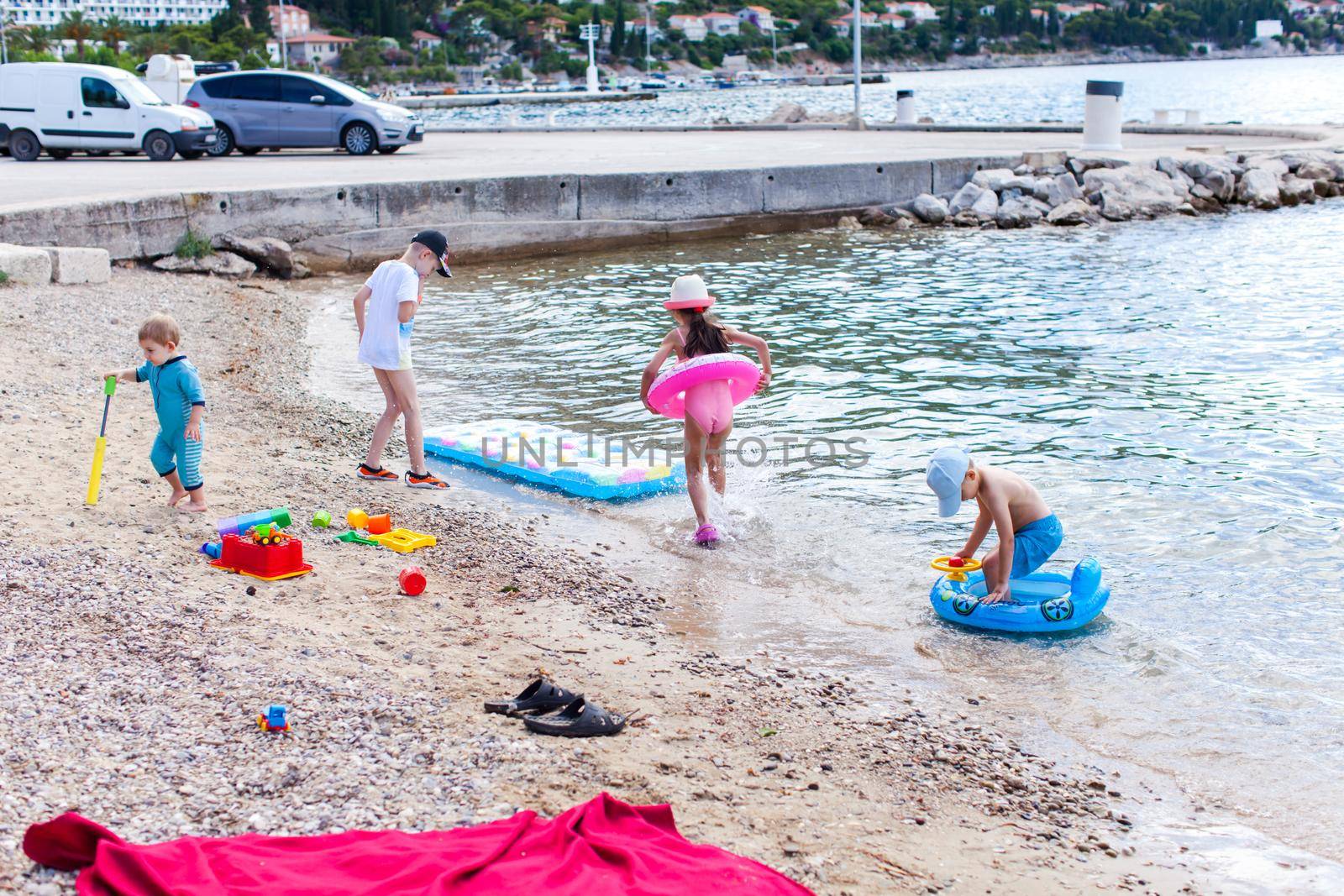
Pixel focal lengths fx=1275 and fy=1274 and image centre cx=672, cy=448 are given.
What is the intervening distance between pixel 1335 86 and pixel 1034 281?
4553 inches

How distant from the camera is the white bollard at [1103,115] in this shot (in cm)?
2620

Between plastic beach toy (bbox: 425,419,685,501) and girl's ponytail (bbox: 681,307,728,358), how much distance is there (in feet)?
4.52

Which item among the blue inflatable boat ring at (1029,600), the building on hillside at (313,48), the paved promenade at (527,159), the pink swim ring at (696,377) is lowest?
the blue inflatable boat ring at (1029,600)

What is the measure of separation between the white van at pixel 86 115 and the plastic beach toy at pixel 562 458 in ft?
52.6

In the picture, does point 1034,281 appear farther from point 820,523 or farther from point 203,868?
A: point 203,868

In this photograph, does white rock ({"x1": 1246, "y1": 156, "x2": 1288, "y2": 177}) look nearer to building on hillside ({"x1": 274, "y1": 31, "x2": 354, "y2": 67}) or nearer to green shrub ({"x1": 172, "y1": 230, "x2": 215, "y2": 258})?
green shrub ({"x1": 172, "y1": 230, "x2": 215, "y2": 258})

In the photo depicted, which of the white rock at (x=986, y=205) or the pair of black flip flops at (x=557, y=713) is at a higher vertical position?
the white rock at (x=986, y=205)

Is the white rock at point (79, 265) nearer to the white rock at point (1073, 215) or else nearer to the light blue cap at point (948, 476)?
the light blue cap at point (948, 476)

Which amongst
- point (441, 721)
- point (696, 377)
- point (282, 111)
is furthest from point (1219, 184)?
point (441, 721)

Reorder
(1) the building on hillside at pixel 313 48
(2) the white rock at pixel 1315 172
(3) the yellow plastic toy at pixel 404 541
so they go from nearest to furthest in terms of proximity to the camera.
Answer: (3) the yellow plastic toy at pixel 404 541
(2) the white rock at pixel 1315 172
(1) the building on hillside at pixel 313 48

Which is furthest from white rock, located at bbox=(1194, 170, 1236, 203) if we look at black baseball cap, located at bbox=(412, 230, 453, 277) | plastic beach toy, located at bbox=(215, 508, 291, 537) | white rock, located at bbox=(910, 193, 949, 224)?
plastic beach toy, located at bbox=(215, 508, 291, 537)

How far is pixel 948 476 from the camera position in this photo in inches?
251

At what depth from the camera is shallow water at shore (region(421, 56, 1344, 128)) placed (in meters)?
67.2

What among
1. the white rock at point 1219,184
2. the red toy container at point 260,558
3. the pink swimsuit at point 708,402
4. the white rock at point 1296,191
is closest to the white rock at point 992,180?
the white rock at point 1219,184
